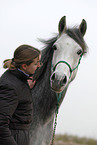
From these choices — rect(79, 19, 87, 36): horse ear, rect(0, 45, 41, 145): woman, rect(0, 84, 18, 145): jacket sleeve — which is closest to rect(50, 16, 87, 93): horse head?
rect(79, 19, 87, 36): horse ear

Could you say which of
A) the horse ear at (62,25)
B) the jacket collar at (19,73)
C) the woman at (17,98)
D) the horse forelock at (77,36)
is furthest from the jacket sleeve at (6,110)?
the horse ear at (62,25)

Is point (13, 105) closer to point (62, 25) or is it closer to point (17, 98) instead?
point (17, 98)

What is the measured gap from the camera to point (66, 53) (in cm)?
279

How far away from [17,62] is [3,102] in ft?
1.29

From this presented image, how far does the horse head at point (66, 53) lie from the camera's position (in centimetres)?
251

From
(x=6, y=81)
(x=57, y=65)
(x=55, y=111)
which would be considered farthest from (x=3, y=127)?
(x=55, y=111)

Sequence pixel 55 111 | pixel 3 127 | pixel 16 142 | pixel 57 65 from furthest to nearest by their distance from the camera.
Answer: pixel 55 111 < pixel 57 65 < pixel 16 142 < pixel 3 127

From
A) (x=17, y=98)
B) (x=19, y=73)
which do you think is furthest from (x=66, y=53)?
(x=17, y=98)

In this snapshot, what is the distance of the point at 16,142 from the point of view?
66.9 inches

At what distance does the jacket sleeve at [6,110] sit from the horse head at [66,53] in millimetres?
974

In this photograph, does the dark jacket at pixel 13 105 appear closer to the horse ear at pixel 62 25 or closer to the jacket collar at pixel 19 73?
the jacket collar at pixel 19 73

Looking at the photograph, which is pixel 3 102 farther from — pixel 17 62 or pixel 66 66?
pixel 66 66

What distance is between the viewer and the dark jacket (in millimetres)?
1528

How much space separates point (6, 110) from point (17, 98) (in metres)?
0.13
